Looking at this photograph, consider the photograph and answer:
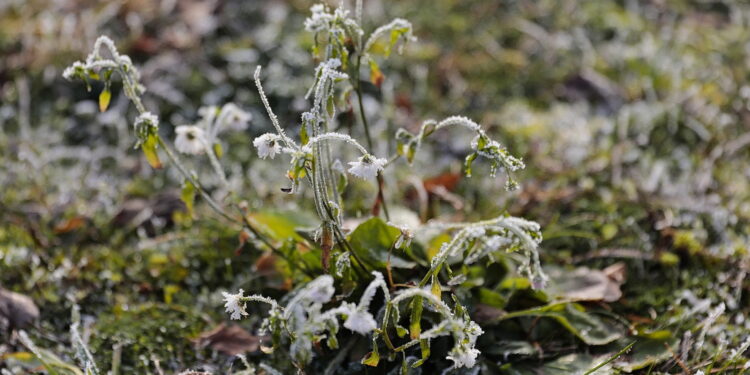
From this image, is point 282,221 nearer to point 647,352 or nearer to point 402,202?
point 402,202

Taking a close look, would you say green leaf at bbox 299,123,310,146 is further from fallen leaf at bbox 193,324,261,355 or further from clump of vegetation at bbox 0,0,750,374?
fallen leaf at bbox 193,324,261,355

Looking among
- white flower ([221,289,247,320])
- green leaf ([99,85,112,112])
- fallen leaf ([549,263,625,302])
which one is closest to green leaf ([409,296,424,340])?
white flower ([221,289,247,320])

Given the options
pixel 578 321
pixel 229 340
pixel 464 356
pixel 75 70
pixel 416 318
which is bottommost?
pixel 578 321

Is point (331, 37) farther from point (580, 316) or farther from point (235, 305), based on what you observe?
point (580, 316)

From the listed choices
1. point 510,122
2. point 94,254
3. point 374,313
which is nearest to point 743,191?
point 510,122

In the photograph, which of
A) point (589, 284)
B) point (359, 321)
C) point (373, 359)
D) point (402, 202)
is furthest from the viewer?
point (402, 202)

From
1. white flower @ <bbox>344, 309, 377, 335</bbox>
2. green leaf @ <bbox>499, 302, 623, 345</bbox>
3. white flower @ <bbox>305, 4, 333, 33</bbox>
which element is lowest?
green leaf @ <bbox>499, 302, 623, 345</bbox>

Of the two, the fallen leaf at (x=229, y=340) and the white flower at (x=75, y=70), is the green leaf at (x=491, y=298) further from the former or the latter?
the white flower at (x=75, y=70)

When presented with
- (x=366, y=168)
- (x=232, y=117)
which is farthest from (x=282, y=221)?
(x=366, y=168)
